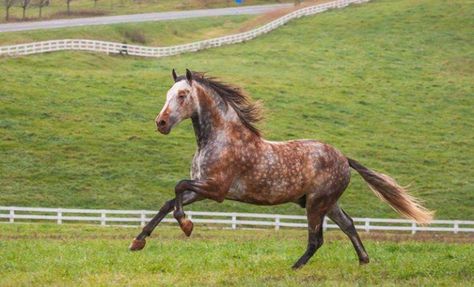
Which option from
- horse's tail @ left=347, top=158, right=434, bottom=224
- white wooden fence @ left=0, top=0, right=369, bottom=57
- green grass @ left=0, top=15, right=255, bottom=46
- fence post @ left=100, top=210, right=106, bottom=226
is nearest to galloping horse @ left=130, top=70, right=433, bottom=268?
horse's tail @ left=347, top=158, right=434, bottom=224

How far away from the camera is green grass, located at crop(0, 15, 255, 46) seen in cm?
7706

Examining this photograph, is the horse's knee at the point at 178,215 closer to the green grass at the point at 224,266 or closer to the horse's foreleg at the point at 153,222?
the horse's foreleg at the point at 153,222

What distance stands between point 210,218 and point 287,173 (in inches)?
958

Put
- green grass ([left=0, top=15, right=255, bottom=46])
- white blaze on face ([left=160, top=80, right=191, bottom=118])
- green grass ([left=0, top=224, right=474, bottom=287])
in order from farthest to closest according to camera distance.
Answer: green grass ([left=0, top=15, right=255, bottom=46])
white blaze on face ([left=160, top=80, right=191, bottom=118])
green grass ([left=0, top=224, right=474, bottom=287])

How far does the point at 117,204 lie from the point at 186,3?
71.8 meters

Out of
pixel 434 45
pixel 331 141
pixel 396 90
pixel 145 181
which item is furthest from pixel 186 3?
pixel 145 181

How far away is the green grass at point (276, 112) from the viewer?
144ft

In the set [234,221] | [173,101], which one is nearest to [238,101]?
[173,101]

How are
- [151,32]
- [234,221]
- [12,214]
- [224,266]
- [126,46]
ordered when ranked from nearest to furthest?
[224,266] < [12,214] < [234,221] < [126,46] < [151,32]

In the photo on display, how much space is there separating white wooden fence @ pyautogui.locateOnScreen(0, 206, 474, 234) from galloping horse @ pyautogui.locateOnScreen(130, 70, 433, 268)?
762 inches

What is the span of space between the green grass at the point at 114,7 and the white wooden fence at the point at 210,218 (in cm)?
6126

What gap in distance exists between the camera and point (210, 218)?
39000 millimetres

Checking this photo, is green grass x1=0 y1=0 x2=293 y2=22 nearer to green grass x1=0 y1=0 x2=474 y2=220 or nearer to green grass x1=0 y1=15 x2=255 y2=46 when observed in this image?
green grass x1=0 y1=15 x2=255 y2=46

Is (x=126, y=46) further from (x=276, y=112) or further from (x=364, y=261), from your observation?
(x=364, y=261)
